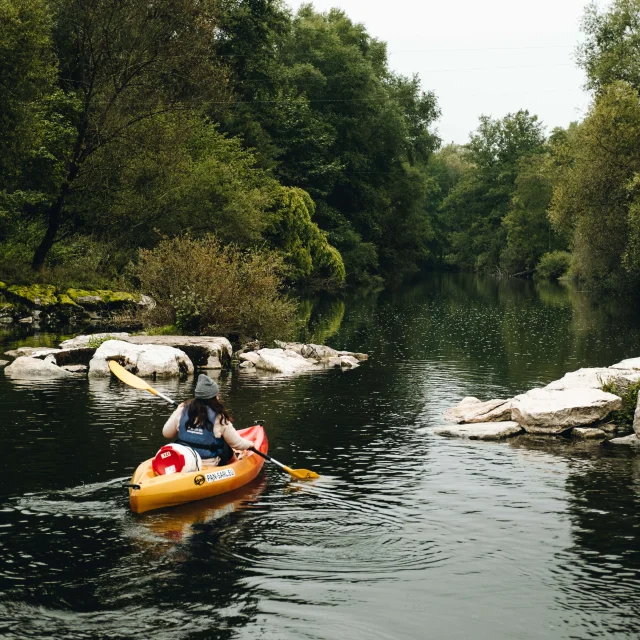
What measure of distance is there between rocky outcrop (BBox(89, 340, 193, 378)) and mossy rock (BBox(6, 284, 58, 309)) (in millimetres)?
12681

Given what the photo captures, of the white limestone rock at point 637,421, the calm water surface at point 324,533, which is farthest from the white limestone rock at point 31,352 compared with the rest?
the white limestone rock at point 637,421

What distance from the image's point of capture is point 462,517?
10.8 m

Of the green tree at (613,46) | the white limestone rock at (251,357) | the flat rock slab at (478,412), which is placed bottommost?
the flat rock slab at (478,412)

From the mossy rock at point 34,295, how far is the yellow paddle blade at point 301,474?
23.8 meters

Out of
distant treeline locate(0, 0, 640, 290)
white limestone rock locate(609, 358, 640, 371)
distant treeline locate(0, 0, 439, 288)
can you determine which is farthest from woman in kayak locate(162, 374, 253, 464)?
distant treeline locate(0, 0, 439, 288)

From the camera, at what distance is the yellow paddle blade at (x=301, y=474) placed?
485 inches

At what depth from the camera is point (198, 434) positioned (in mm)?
11703

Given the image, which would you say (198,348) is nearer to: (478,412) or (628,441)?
(478,412)

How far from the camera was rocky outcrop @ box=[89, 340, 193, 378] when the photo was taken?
21438mm

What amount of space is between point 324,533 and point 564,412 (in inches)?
274

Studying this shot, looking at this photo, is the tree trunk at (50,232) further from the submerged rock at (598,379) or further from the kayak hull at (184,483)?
the kayak hull at (184,483)

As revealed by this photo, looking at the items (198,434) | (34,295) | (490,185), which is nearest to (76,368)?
(198,434)

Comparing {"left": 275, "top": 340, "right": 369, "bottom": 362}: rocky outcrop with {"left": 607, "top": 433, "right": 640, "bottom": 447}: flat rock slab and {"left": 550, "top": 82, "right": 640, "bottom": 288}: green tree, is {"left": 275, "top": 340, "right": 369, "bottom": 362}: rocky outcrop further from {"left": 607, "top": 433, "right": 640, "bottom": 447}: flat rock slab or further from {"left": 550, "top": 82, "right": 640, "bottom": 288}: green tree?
{"left": 550, "top": 82, "right": 640, "bottom": 288}: green tree

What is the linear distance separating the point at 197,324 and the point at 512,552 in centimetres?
1721
